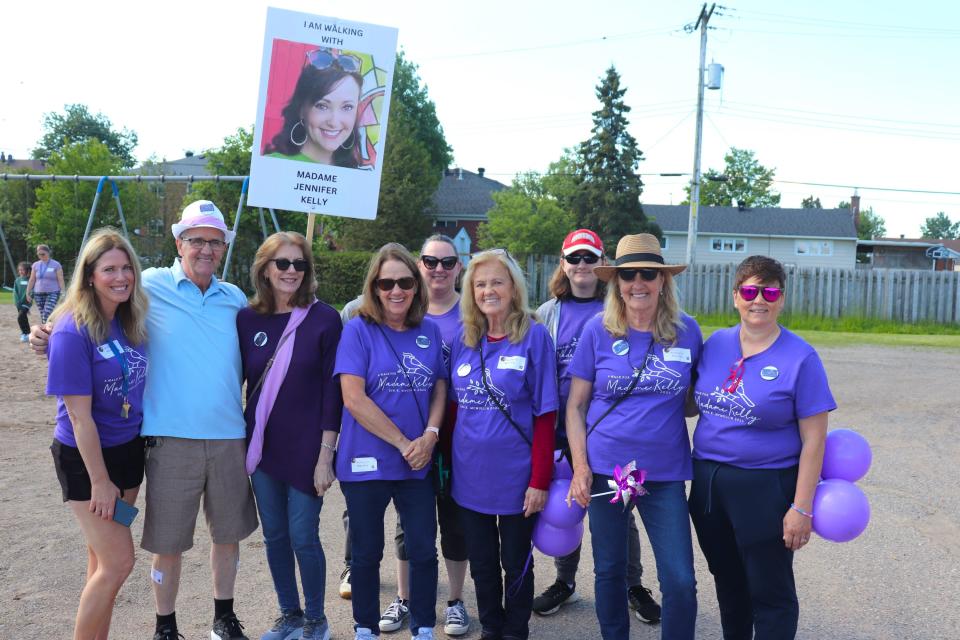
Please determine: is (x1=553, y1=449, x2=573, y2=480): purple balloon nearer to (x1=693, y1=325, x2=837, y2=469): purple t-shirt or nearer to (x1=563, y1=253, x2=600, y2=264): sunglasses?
(x1=693, y1=325, x2=837, y2=469): purple t-shirt

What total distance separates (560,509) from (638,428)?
56 cm

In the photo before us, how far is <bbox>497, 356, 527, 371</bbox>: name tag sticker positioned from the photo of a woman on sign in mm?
2652

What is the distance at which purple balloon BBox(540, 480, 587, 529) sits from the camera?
3.46 m

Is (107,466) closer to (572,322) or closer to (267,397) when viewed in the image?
(267,397)

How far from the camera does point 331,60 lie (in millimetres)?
5465

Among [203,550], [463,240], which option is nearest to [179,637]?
[203,550]

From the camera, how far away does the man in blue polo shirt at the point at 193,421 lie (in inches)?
138

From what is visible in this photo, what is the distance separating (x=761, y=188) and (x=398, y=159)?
151 ft

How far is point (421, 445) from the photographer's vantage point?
354 cm

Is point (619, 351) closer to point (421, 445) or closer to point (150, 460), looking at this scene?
point (421, 445)

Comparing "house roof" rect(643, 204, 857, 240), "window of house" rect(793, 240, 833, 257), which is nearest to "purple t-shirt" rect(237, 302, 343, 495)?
"house roof" rect(643, 204, 857, 240)

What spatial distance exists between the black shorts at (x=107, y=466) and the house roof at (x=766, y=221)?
50.9m

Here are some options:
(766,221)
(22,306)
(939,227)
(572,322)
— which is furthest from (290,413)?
(939,227)

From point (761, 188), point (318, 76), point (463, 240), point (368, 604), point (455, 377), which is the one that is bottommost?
point (368, 604)
